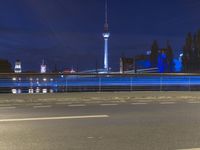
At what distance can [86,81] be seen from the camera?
35.7 meters

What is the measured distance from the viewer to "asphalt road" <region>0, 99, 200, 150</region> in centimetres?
945

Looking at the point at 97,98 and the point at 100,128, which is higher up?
the point at 97,98

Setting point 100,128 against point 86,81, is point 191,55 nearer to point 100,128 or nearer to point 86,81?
point 86,81

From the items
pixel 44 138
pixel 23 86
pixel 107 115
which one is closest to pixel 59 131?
pixel 44 138

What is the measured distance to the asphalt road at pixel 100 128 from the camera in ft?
31.0

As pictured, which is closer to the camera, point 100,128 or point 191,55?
point 100,128

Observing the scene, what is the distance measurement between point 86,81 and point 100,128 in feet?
78.9

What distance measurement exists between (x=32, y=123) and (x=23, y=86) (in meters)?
Answer: 18.2

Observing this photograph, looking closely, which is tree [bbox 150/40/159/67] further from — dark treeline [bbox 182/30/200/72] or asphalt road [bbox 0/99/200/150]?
asphalt road [bbox 0/99/200/150]

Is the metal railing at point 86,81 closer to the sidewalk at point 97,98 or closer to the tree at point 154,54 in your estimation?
the sidewalk at point 97,98

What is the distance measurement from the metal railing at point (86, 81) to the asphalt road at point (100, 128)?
1063 cm

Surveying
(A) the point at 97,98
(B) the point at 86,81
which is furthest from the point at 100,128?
(B) the point at 86,81

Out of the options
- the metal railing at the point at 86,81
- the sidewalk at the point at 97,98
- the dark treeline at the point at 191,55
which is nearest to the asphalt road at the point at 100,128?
the sidewalk at the point at 97,98

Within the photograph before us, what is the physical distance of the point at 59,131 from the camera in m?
11.2
